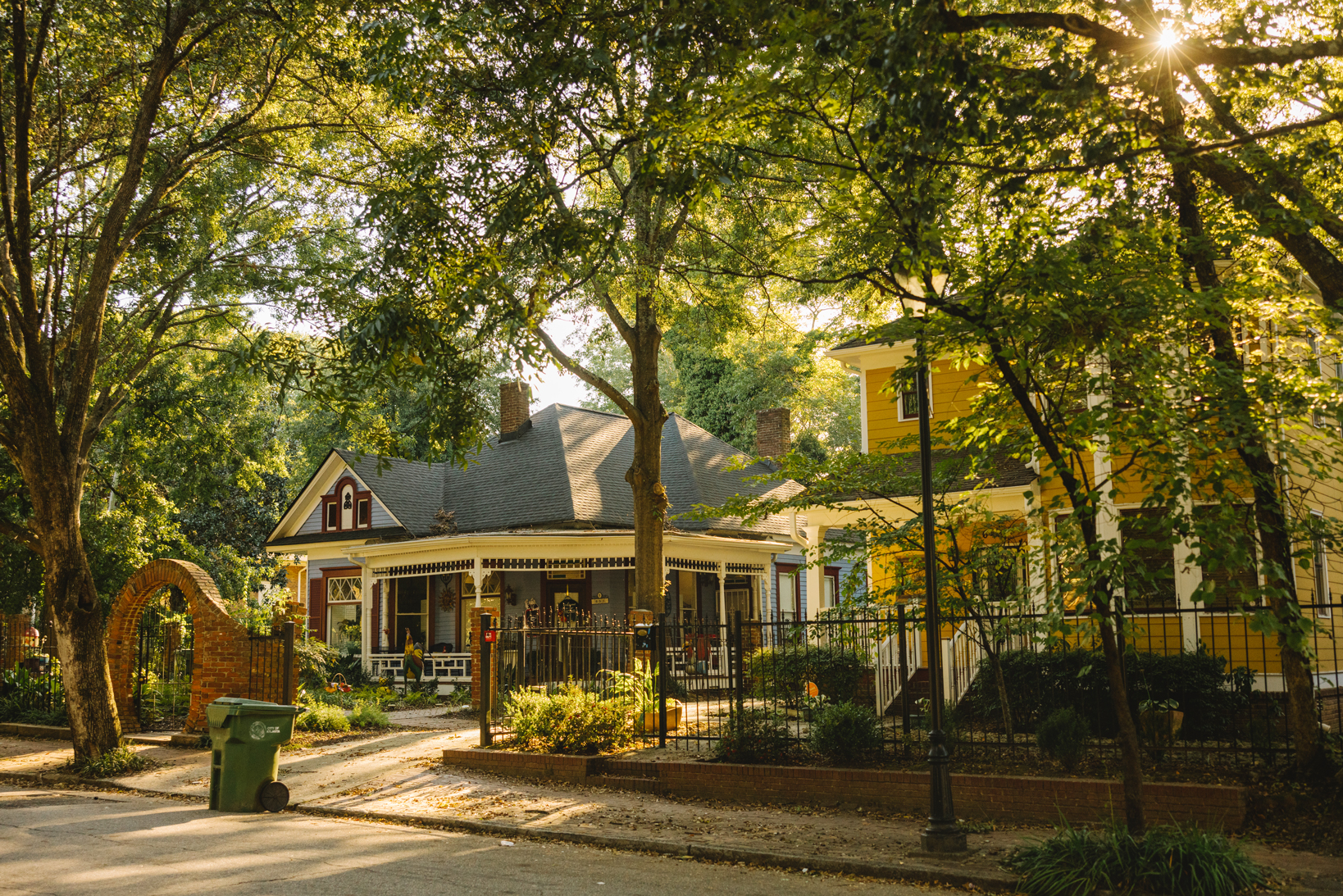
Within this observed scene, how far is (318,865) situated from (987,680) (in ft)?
27.0

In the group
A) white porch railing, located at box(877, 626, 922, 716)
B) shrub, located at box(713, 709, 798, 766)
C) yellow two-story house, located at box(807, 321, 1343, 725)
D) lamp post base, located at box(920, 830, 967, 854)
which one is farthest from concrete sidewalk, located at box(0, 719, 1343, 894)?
white porch railing, located at box(877, 626, 922, 716)

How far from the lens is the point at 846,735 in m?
10.4

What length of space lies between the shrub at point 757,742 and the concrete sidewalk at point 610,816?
2.30 ft

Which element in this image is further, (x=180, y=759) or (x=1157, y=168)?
(x=180, y=759)

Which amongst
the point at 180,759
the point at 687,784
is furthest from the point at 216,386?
the point at 687,784

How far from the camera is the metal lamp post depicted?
26.0ft

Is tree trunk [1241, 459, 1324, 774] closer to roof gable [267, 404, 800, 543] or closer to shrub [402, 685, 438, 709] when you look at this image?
roof gable [267, 404, 800, 543]

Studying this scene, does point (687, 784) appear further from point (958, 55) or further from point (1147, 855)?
point (958, 55)

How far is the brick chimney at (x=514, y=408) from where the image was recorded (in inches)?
1119

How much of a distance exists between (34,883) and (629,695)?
7.31 meters

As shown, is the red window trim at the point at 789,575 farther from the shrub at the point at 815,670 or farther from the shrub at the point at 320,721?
the shrub at the point at 320,721

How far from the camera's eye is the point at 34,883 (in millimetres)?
6852

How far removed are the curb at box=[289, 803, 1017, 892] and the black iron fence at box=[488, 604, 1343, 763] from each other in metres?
1.98

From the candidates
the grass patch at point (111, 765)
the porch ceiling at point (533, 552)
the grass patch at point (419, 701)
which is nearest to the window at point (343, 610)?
the porch ceiling at point (533, 552)
